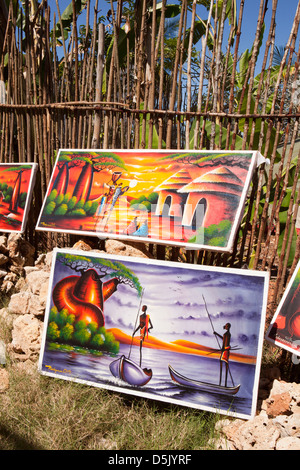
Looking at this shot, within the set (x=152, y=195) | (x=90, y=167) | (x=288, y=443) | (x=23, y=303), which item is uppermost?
(x=90, y=167)

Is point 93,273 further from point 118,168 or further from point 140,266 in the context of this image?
point 118,168

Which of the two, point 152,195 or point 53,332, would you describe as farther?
point 152,195

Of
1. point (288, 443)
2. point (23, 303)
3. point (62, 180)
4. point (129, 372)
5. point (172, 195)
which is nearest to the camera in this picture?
point (288, 443)

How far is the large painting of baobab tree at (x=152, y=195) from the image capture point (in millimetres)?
2051

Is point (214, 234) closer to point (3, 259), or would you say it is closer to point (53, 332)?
point (53, 332)

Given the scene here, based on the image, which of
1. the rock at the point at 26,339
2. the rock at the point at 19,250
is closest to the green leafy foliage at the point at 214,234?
the rock at the point at 26,339

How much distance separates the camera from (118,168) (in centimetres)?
245

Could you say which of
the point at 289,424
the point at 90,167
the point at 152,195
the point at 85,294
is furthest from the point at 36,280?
the point at 289,424

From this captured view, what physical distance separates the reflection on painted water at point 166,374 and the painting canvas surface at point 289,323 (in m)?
0.24

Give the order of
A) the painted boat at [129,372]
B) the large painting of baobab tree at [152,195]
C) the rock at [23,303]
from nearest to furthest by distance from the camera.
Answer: the painted boat at [129,372] → the large painting of baobab tree at [152,195] → the rock at [23,303]

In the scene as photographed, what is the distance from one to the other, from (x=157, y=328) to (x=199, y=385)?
303 millimetres

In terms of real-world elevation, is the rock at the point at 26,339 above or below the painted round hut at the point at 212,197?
below

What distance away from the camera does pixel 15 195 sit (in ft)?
9.66

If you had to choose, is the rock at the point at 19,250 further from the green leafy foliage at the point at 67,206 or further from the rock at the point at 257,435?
the rock at the point at 257,435
